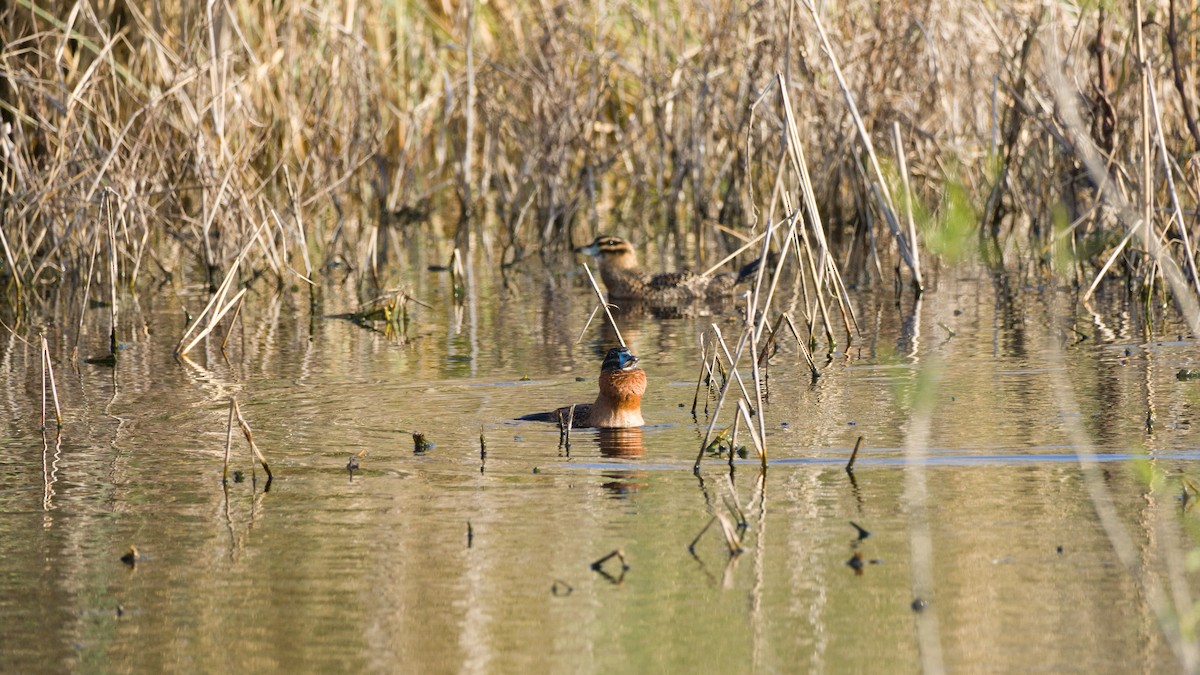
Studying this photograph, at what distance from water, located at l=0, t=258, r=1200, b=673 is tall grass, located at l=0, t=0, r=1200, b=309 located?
8.47 ft

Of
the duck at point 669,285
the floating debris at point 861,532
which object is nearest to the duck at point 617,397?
the floating debris at point 861,532

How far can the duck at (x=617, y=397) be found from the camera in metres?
7.93

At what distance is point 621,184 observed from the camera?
26.0 metres

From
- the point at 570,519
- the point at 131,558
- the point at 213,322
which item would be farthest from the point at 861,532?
the point at 213,322

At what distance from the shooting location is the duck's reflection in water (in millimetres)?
6688

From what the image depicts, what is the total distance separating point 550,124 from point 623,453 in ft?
32.1

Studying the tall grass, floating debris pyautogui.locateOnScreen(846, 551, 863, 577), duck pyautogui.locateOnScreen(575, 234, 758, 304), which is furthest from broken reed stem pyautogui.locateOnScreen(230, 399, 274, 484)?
duck pyautogui.locateOnScreen(575, 234, 758, 304)

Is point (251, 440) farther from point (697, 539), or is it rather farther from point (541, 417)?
point (697, 539)

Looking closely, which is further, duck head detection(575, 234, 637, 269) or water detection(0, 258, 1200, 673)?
duck head detection(575, 234, 637, 269)

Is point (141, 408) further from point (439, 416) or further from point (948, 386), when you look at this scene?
point (948, 386)

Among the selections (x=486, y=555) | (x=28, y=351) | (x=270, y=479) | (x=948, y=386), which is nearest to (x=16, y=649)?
(x=486, y=555)

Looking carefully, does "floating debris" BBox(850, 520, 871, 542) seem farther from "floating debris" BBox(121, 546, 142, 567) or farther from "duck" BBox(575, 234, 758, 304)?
"duck" BBox(575, 234, 758, 304)

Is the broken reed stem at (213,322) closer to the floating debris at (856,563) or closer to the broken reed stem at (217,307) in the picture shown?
the broken reed stem at (217,307)

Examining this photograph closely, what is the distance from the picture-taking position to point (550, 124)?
55.4ft
